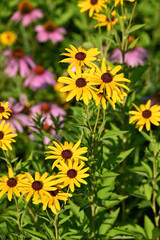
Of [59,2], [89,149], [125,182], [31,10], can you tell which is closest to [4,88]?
[31,10]

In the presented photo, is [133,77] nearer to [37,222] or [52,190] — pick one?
[52,190]

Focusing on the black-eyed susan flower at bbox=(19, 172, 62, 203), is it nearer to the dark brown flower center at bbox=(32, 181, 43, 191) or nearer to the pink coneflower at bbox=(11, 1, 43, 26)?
the dark brown flower center at bbox=(32, 181, 43, 191)

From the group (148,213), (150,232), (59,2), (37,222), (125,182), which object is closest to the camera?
(37,222)

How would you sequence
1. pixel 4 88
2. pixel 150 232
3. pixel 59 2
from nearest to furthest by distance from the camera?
pixel 150 232
pixel 4 88
pixel 59 2

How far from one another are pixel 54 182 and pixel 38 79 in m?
2.33

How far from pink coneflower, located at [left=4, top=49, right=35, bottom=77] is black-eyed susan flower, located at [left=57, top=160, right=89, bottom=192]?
2.32 meters

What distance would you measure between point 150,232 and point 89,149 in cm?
81

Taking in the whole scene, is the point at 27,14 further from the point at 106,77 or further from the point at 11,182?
the point at 11,182

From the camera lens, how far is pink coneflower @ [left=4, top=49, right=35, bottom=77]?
364 centimetres

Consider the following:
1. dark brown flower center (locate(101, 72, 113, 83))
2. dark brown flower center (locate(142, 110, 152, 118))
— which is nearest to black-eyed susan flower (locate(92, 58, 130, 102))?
dark brown flower center (locate(101, 72, 113, 83))

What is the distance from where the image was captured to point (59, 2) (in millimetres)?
4449

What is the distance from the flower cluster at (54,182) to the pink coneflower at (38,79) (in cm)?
214

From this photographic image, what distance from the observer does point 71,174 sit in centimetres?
145

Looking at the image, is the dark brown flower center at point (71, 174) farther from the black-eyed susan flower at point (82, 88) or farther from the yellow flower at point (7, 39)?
the yellow flower at point (7, 39)
